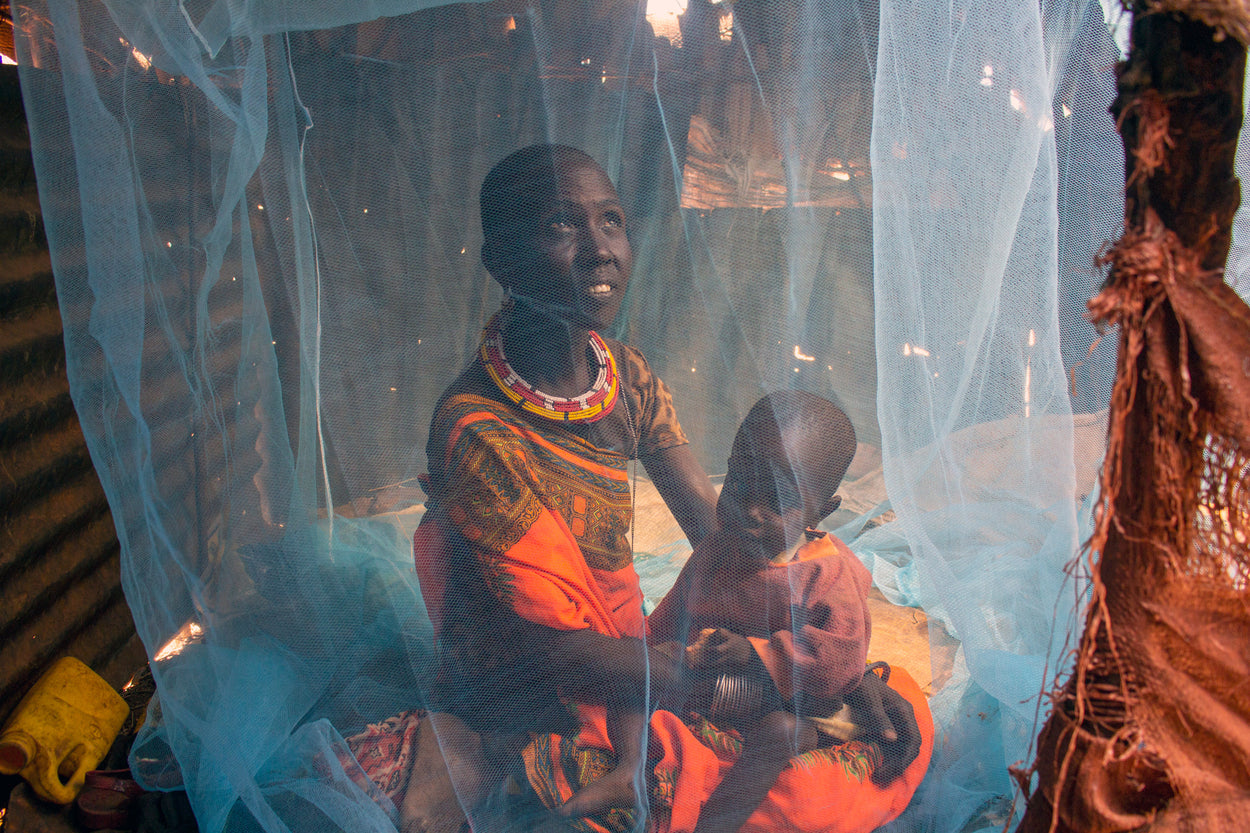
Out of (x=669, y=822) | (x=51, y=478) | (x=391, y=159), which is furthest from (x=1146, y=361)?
(x=51, y=478)

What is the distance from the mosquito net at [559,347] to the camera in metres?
1.50

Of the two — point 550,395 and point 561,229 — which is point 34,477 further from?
point 561,229

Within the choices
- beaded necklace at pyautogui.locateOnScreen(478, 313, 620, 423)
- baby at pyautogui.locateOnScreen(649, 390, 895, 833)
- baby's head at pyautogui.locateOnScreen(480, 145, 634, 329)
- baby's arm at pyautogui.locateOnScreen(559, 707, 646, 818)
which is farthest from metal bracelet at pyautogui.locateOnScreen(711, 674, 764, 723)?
baby's head at pyautogui.locateOnScreen(480, 145, 634, 329)

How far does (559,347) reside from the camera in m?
1.76

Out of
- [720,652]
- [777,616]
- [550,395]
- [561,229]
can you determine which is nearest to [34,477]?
[550,395]

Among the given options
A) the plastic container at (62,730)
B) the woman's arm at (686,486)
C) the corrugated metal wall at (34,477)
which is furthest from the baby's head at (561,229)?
the plastic container at (62,730)

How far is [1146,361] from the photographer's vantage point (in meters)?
0.85

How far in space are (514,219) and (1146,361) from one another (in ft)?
4.02

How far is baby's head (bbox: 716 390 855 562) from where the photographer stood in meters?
1.61

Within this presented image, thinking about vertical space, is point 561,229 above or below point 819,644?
above

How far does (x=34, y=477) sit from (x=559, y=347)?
180 centimetres

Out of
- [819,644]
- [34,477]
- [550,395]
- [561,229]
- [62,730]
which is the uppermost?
[561,229]

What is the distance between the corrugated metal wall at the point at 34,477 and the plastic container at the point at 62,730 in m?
0.12

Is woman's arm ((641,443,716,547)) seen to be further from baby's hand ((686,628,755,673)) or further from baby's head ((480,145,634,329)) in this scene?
→ baby's head ((480,145,634,329))
